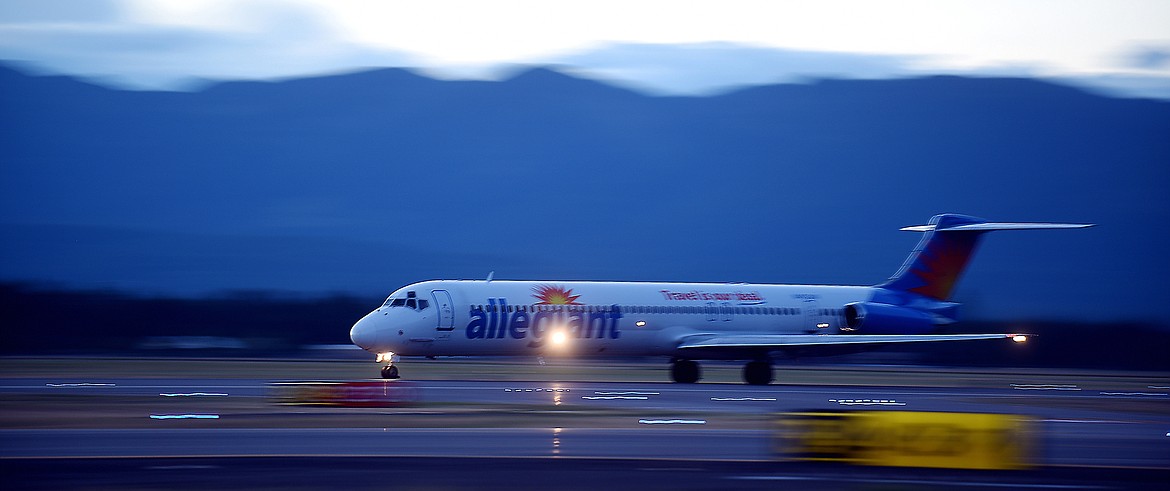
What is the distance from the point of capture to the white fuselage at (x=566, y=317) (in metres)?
43.0

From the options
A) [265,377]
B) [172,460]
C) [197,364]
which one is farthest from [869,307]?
[172,460]

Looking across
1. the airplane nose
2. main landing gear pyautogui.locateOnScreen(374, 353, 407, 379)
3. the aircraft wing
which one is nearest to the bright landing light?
the aircraft wing

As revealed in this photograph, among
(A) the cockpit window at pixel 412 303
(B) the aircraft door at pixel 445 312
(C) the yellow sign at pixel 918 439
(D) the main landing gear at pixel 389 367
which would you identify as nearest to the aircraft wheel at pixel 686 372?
(B) the aircraft door at pixel 445 312

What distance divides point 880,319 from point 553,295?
12147 millimetres

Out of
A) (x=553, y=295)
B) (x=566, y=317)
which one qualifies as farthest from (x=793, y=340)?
(x=553, y=295)

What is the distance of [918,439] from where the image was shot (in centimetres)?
1770

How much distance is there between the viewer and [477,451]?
18922 mm

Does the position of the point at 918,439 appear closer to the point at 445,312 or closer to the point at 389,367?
the point at 389,367

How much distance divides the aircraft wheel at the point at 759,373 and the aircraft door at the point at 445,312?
980 cm

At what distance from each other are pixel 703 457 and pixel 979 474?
3.32 meters

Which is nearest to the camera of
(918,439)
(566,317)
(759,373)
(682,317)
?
(918,439)

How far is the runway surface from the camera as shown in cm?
1725

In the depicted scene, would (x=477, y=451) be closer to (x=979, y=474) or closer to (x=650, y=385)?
(x=979, y=474)

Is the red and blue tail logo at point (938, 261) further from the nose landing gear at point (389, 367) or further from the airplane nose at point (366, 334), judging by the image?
the airplane nose at point (366, 334)
